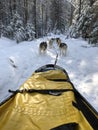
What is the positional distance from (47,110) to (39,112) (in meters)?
0.13

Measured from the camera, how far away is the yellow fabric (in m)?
3.41

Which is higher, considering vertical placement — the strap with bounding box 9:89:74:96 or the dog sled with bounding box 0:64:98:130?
the strap with bounding box 9:89:74:96

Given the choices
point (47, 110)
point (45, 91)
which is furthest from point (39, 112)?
point (45, 91)

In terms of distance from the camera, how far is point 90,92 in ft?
24.6

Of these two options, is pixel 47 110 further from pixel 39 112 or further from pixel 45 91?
pixel 45 91

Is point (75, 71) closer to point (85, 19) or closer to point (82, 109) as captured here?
point (82, 109)

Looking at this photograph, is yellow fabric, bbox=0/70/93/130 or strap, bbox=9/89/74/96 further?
strap, bbox=9/89/74/96

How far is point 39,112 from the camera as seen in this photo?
3834mm

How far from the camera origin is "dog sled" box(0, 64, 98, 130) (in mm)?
3400

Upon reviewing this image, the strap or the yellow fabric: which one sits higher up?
the strap

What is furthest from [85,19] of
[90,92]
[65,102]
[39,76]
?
[65,102]

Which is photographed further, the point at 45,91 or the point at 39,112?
the point at 45,91

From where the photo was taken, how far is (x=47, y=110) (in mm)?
3893

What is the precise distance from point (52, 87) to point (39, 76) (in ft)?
2.61
